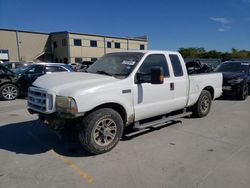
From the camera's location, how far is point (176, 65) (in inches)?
209

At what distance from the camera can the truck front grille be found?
372cm

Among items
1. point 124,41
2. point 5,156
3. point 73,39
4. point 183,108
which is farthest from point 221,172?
point 124,41

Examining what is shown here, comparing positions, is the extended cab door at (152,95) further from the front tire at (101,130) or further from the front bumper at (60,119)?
the front bumper at (60,119)

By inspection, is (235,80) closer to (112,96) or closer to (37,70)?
(112,96)

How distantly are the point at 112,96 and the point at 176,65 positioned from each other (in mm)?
2134

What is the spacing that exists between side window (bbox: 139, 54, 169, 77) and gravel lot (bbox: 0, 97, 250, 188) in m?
1.43

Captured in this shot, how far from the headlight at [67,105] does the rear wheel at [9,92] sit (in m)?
7.32

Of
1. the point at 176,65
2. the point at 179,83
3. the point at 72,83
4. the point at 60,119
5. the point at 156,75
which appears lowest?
the point at 60,119

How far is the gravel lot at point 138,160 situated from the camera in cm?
313

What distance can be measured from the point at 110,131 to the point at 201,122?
3.02 metres

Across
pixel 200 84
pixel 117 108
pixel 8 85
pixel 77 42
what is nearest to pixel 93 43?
pixel 77 42

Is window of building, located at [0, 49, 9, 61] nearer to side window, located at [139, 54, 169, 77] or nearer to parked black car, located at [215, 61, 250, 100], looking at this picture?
parked black car, located at [215, 61, 250, 100]

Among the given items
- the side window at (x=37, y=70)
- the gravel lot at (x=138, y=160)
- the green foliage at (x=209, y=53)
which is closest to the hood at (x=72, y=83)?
the gravel lot at (x=138, y=160)

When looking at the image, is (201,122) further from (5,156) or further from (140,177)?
(5,156)
